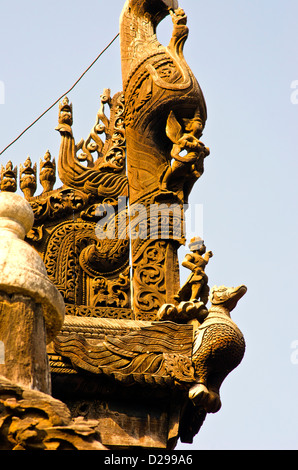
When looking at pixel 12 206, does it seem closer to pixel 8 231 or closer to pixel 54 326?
pixel 8 231

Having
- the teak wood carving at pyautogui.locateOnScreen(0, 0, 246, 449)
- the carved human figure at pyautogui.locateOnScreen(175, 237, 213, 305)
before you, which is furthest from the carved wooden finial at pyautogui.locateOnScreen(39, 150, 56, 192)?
the carved human figure at pyautogui.locateOnScreen(175, 237, 213, 305)

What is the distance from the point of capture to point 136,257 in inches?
557

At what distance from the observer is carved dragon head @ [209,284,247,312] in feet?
43.5

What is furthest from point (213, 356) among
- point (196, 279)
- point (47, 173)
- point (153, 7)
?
point (153, 7)

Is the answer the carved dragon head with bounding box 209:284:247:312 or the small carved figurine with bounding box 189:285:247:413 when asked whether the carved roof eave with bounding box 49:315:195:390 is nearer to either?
the small carved figurine with bounding box 189:285:247:413

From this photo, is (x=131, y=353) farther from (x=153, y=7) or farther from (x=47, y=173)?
(x=153, y=7)

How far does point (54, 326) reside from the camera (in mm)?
Answer: 9484

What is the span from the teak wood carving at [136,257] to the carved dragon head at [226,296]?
0.5 inches

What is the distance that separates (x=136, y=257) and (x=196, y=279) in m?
1.15

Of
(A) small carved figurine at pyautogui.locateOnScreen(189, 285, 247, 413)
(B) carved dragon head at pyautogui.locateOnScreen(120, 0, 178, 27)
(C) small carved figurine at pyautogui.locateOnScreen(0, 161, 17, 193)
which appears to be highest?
(B) carved dragon head at pyautogui.locateOnScreen(120, 0, 178, 27)

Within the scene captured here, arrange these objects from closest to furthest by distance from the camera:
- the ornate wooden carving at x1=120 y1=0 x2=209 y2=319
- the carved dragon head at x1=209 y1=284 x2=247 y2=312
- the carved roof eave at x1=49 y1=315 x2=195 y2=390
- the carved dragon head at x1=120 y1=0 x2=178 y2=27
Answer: the carved roof eave at x1=49 y1=315 x2=195 y2=390 → the carved dragon head at x1=209 y1=284 x2=247 y2=312 → the ornate wooden carving at x1=120 y1=0 x2=209 y2=319 → the carved dragon head at x1=120 y1=0 x2=178 y2=27

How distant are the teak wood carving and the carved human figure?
0.02m
